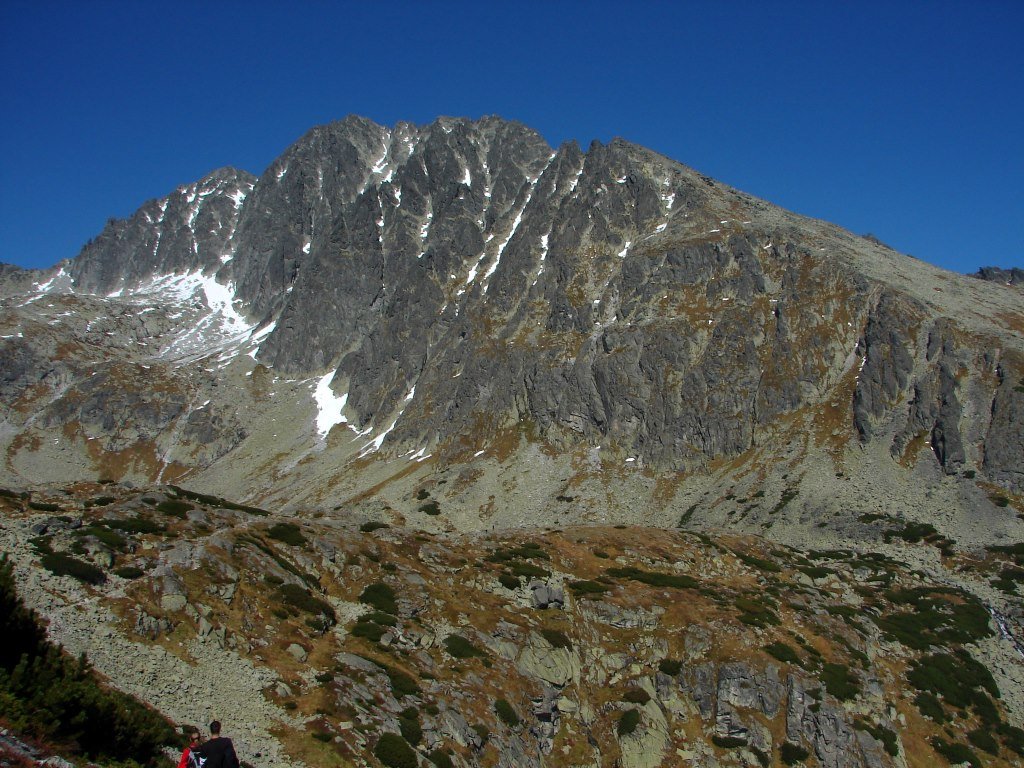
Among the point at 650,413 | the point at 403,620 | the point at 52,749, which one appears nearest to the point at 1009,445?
the point at 650,413

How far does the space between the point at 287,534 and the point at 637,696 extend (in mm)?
25249

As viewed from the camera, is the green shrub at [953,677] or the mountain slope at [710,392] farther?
the mountain slope at [710,392]

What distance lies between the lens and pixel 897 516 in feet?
327

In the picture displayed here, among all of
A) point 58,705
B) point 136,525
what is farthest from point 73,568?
point 58,705

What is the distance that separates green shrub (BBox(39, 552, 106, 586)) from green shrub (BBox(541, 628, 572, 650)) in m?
25.7

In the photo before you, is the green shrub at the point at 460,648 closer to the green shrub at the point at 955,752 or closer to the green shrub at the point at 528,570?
the green shrub at the point at 528,570

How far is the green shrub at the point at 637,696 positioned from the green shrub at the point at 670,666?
252 cm

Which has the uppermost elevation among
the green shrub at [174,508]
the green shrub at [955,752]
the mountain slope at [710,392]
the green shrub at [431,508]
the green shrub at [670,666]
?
the mountain slope at [710,392]

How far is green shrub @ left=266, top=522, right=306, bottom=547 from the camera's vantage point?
44.2 meters

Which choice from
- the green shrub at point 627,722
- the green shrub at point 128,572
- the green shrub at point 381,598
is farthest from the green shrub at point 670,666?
the green shrub at point 128,572

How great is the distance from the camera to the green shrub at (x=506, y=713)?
3481 cm

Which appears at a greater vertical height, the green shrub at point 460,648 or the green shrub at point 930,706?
the green shrub at point 930,706

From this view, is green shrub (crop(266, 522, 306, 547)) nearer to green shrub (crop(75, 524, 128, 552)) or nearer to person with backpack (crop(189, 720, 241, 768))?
green shrub (crop(75, 524, 128, 552))

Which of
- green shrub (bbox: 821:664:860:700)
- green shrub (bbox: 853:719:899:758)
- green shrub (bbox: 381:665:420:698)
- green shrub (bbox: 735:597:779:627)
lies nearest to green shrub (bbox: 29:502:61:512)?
green shrub (bbox: 381:665:420:698)
